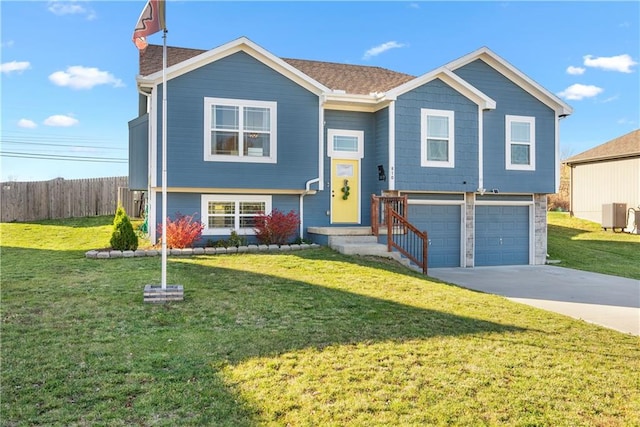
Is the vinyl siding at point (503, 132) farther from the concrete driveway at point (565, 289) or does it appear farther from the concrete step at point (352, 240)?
the concrete step at point (352, 240)

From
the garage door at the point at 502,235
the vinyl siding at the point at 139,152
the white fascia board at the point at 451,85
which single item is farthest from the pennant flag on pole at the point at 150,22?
the garage door at the point at 502,235

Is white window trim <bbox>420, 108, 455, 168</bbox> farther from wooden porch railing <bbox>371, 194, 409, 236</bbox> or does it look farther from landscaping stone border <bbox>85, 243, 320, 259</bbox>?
landscaping stone border <bbox>85, 243, 320, 259</bbox>

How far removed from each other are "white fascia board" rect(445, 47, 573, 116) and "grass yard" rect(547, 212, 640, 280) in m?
4.81

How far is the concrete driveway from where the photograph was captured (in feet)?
24.1

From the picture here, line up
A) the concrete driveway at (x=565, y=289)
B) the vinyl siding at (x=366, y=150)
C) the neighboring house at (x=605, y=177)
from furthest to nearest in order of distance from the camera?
the neighboring house at (x=605, y=177) < the vinyl siding at (x=366, y=150) < the concrete driveway at (x=565, y=289)

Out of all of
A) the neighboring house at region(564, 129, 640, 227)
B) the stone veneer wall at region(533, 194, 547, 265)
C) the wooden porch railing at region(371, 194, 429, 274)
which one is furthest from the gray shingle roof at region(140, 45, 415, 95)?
the neighboring house at region(564, 129, 640, 227)

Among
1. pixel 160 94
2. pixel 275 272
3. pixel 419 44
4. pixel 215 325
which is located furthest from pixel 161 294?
pixel 419 44

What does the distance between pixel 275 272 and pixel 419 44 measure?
13663 millimetres

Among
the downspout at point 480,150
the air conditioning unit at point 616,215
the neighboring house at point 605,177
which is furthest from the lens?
the neighboring house at point 605,177

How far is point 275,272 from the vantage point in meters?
8.86

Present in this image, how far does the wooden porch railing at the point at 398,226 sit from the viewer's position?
11391 millimetres

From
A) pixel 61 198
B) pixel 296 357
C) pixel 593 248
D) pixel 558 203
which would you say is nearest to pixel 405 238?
pixel 296 357

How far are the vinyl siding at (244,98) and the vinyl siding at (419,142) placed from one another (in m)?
2.43

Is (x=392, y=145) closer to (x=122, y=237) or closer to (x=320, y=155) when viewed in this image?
(x=320, y=155)
